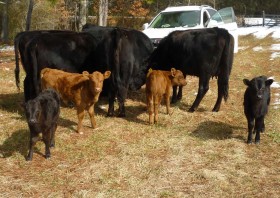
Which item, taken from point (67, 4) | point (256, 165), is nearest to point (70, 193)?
point (256, 165)

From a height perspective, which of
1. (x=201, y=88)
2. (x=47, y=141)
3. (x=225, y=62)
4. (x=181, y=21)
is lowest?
(x=47, y=141)

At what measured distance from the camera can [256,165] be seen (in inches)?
201

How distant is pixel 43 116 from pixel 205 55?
151 inches

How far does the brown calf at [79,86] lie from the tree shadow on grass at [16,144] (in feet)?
2.97

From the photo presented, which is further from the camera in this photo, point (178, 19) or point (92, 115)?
point (178, 19)

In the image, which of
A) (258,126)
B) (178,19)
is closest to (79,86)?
(258,126)

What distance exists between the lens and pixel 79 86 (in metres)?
6.13

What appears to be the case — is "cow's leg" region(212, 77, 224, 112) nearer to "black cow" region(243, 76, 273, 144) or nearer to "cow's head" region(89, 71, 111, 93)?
"black cow" region(243, 76, 273, 144)

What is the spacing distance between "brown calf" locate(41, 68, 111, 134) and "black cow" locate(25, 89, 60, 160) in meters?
0.80

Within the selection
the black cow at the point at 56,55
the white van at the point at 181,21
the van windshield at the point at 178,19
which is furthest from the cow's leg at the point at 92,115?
the van windshield at the point at 178,19

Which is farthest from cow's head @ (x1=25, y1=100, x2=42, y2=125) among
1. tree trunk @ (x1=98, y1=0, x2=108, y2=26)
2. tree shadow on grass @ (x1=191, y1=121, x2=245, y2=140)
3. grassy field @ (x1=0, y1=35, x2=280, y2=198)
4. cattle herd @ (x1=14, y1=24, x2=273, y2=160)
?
tree trunk @ (x1=98, y1=0, x2=108, y2=26)

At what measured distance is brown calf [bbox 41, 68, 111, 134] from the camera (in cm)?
593

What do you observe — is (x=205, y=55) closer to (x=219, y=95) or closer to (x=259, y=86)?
(x=219, y=95)

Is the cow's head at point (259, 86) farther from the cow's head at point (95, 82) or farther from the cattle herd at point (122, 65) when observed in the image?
the cow's head at point (95, 82)
